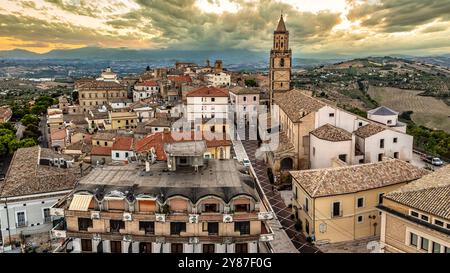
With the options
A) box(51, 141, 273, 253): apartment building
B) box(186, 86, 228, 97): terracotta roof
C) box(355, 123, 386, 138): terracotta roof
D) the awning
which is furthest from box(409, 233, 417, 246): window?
box(186, 86, 228, 97): terracotta roof

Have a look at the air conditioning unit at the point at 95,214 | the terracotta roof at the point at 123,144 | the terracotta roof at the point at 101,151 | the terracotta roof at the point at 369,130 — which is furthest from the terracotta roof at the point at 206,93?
the air conditioning unit at the point at 95,214

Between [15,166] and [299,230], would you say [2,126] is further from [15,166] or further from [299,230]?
[299,230]

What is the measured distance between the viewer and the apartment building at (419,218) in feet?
45.8

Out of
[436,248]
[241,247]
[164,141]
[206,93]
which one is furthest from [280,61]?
[436,248]

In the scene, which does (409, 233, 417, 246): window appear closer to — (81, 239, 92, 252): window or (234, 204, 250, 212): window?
(234, 204, 250, 212): window

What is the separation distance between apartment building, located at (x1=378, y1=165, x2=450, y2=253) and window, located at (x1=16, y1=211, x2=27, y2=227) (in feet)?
62.1

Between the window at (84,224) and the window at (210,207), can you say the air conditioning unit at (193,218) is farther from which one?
the window at (84,224)

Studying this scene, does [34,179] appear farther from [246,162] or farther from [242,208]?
[246,162]

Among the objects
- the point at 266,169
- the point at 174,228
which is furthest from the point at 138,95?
the point at 174,228

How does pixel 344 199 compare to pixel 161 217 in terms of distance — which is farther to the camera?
pixel 344 199

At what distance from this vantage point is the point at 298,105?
1346 inches

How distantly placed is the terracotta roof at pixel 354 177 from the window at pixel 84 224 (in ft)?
36.3

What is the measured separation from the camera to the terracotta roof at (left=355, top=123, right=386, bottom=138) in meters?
28.1

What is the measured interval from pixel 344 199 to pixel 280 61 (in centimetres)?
2894
